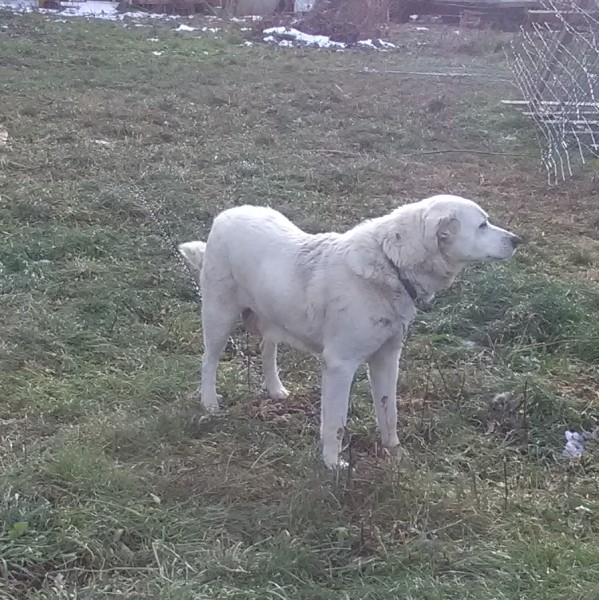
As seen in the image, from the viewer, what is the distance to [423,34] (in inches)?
896

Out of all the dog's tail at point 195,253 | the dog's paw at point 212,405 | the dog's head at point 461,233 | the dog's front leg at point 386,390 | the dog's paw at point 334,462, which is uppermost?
the dog's head at point 461,233

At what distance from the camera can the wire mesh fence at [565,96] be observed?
9.59 m

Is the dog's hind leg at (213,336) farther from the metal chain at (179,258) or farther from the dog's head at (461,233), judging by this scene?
the dog's head at (461,233)

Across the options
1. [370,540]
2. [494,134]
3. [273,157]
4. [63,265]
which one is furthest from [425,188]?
[370,540]

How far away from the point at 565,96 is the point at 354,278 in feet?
26.7

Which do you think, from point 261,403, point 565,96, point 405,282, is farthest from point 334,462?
point 565,96

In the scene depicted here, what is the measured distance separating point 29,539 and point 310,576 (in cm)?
99

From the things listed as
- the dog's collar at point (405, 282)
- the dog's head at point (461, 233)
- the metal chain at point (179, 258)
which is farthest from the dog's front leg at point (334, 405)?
the metal chain at point (179, 258)

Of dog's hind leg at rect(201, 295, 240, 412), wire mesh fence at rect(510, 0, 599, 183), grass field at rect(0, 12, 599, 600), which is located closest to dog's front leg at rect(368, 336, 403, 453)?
grass field at rect(0, 12, 599, 600)

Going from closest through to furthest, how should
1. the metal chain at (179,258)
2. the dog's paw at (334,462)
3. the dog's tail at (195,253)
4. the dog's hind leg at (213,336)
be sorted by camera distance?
1. the dog's paw at (334,462)
2. the dog's hind leg at (213,336)
3. the dog's tail at (195,253)
4. the metal chain at (179,258)

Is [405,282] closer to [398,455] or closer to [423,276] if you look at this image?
[423,276]

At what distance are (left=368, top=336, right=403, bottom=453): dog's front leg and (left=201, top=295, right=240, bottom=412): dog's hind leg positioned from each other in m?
0.76

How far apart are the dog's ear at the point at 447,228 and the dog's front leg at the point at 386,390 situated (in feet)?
1.74

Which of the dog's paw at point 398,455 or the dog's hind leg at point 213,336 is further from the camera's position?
the dog's hind leg at point 213,336
